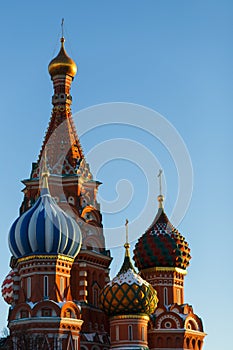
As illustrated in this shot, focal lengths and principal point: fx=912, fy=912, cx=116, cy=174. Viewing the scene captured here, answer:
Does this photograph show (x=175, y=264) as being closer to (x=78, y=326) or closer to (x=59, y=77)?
(x=78, y=326)

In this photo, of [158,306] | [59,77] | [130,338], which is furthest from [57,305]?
[59,77]

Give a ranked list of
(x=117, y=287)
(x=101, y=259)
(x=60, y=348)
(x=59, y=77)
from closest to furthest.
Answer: (x=60, y=348) → (x=117, y=287) → (x=101, y=259) → (x=59, y=77)

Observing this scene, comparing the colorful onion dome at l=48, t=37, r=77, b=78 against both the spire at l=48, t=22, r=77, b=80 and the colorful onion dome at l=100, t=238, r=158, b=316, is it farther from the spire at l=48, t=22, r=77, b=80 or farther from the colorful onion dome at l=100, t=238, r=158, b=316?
the colorful onion dome at l=100, t=238, r=158, b=316

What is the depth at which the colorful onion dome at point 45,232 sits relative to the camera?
34344 mm

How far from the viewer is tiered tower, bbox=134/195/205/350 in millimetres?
37125

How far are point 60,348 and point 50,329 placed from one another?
2.58 ft

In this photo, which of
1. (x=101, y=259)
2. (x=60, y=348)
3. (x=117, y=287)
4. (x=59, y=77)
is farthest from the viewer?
(x=59, y=77)

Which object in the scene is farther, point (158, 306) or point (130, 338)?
point (158, 306)

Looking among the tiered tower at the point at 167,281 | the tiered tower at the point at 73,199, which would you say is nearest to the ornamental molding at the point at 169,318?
the tiered tower at the point at 167,281

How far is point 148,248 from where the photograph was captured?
39250mm

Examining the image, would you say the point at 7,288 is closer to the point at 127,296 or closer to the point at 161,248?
the point at 161,248

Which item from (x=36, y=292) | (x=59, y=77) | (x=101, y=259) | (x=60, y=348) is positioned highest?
(x=59, y=77)

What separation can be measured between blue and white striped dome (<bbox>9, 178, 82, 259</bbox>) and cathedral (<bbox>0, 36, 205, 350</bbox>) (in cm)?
4

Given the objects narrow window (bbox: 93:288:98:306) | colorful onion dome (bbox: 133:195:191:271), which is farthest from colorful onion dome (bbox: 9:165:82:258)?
colorful onion dome (bbox: 133:195:191:271)
